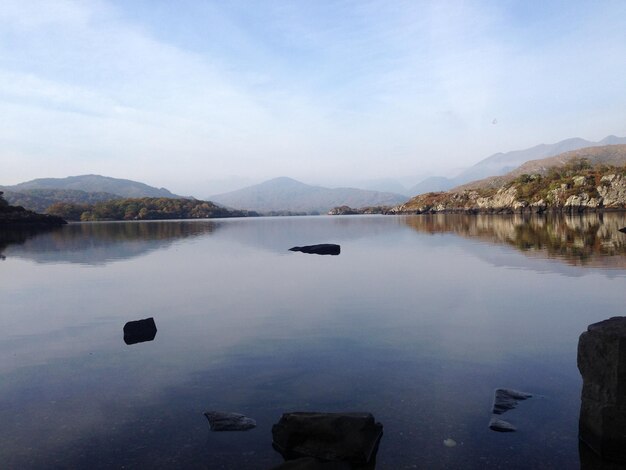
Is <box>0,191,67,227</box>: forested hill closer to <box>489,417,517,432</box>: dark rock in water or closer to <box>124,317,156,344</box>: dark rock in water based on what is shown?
<box>124,317,156,344</box>: dark rock in water

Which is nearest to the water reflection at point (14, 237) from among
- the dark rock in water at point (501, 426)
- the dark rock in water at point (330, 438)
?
the dark rock in water at point (330, 438)

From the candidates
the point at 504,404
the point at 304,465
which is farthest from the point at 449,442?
the point at 304,465

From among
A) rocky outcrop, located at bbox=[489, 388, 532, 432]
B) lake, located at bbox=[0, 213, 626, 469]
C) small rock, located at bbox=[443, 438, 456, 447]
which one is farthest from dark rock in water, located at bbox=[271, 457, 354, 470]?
rocky outcrop, located at bbox=[489, 388, 532, 432]

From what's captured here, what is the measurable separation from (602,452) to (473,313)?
16080 mm

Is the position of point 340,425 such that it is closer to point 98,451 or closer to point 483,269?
point 98,451

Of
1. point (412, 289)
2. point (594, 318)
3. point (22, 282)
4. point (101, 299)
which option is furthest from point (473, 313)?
point (22, 282)

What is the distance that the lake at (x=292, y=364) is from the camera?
11.4 metres

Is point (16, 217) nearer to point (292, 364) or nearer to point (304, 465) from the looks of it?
point (292, 364)

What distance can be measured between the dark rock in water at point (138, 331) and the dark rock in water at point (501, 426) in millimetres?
17005

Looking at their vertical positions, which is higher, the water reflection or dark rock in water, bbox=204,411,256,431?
the water reflection

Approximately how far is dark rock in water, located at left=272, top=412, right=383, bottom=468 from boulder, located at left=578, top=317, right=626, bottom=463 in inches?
216

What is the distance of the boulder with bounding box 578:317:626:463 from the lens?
1018 centimetres

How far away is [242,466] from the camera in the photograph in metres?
10.5

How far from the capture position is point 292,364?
695 inches
